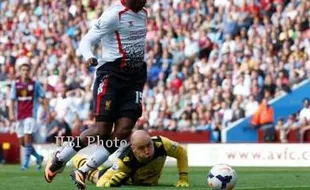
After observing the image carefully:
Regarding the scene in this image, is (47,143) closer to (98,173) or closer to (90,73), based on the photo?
(90,73)

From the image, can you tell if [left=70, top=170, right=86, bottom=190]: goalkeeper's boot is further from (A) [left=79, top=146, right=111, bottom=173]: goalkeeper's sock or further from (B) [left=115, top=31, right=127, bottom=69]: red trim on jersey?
(B) [left=115, top=31, right=127, bottom=69]: red trim on jersey

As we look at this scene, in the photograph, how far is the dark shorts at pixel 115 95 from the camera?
12.4m

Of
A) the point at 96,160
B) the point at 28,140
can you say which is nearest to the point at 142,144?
the point at 96,160

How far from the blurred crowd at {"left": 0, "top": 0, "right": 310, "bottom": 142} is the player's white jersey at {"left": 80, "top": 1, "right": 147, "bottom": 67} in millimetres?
13221

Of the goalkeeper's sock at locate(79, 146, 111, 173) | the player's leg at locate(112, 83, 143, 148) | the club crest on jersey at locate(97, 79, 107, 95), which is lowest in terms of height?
the goalkeeper's sock at locate(79, 146, 111, 173)

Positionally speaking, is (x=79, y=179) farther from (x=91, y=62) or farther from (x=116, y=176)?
(x=91, y=62)

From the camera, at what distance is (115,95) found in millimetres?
12477

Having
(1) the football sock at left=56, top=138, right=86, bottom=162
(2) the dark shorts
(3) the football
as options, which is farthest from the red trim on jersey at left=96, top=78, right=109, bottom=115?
(3) the football

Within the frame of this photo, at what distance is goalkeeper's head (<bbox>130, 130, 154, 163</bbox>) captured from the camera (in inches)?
469

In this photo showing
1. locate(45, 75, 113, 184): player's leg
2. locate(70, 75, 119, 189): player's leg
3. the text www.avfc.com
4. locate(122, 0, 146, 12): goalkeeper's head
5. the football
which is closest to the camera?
the football

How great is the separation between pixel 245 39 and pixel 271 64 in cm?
165

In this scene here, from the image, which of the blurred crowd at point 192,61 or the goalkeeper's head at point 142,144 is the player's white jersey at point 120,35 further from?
the blurred crowd at point 192,61

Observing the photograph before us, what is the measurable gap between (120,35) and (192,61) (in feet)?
53.1

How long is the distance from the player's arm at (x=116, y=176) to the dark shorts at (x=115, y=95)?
0.59m
